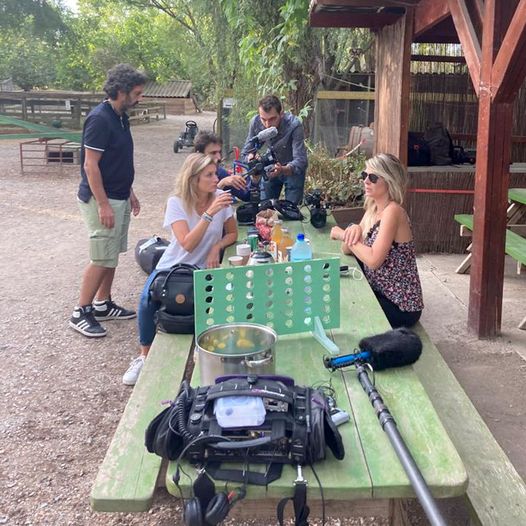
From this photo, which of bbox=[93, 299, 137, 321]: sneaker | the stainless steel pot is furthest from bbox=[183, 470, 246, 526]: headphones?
bbox=[93, 299, 137, 321]: sneaker

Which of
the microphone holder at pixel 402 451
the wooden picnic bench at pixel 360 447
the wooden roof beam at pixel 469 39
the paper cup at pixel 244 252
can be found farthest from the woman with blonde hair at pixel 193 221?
the wooden roof beam at pixel 469 39

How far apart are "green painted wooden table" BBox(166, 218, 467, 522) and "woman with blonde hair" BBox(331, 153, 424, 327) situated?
702 millimetres

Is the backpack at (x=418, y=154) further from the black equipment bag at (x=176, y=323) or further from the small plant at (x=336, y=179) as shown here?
the black equipment bag at (x=176, y=323)

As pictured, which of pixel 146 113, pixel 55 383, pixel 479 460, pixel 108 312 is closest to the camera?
pixel 479 460

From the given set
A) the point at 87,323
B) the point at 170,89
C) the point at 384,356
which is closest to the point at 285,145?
the point at 87,323

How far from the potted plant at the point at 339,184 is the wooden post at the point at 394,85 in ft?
1.64

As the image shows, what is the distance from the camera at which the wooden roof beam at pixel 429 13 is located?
4.69 meters

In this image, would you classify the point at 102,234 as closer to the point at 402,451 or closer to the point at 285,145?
the point at 285,145

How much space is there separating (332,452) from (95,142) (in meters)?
3.04

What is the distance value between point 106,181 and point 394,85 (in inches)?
113

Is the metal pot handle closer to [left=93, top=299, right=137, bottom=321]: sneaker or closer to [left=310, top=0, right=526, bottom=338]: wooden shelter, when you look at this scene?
[left=310, top=0, right=526, bottom=338]: wooden shelter

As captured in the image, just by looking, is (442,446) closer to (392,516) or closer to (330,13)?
(392,516)

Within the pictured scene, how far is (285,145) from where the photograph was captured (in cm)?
568

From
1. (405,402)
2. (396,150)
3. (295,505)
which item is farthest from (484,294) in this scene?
(295,505)
